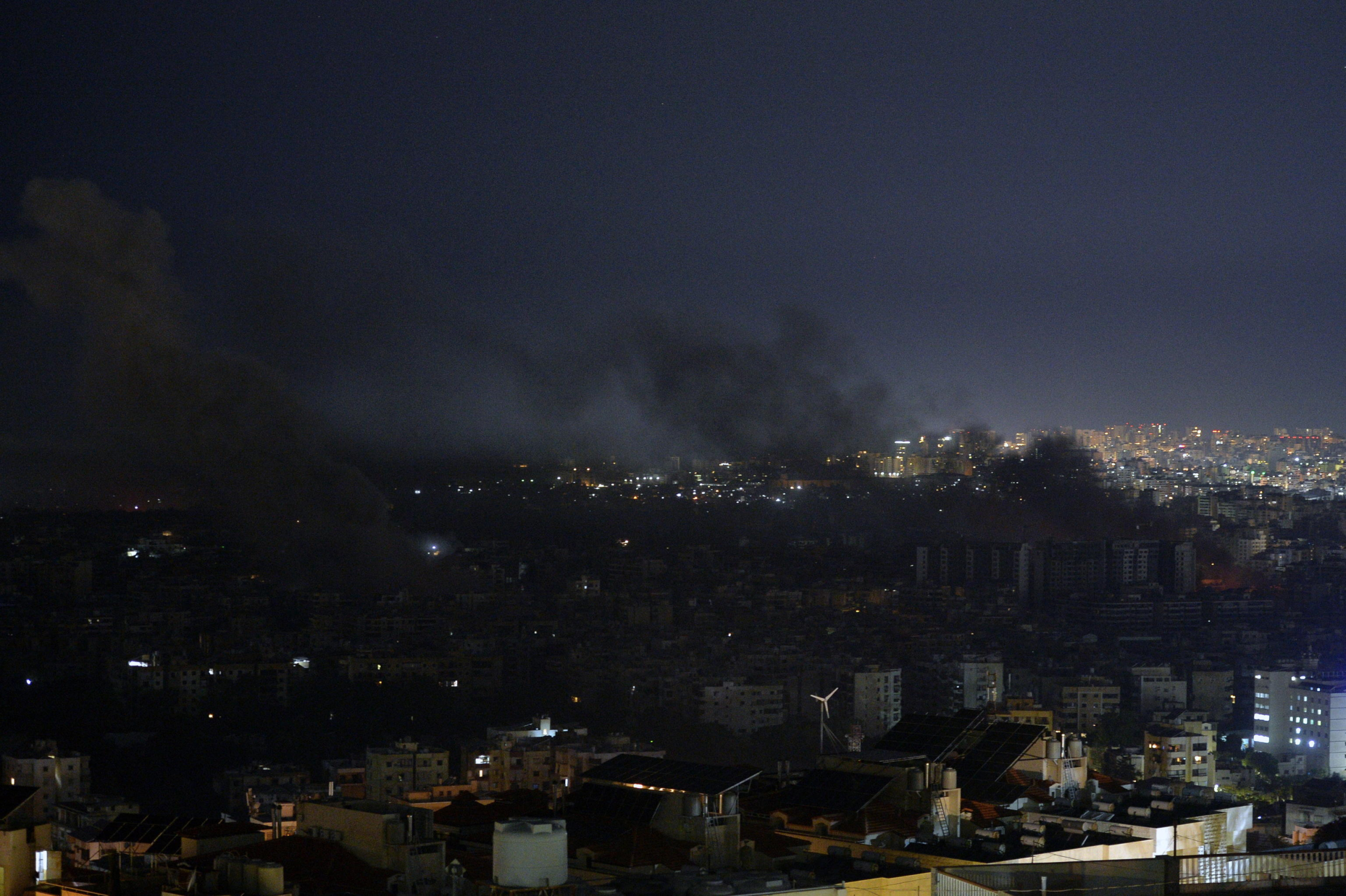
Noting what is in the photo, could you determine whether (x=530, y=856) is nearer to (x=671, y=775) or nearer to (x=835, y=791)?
(x=671, y=775)

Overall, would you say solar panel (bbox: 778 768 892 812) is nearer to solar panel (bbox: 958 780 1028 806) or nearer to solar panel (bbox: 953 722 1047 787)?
solar panel (bbox: 958 780 1028 806)

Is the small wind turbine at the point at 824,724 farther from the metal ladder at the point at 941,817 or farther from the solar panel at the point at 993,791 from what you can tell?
Result: the metal ladder at the point at 941,817

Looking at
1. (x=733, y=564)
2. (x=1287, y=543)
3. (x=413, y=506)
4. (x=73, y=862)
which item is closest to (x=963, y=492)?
(x=1287, y=543)

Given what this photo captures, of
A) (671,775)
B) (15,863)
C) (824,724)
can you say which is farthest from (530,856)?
(824,724)

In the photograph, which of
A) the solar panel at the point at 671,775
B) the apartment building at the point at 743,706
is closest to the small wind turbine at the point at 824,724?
the apartment building at the point at 743,706

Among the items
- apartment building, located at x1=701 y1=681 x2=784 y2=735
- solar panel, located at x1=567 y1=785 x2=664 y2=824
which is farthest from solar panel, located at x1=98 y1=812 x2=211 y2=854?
apartment building, located at x1=701 y1=681 x2=784 y2=735

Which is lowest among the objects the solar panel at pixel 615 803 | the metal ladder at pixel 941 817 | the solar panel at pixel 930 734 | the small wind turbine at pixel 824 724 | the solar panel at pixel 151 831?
the small wind turbine at pixel 824 724
